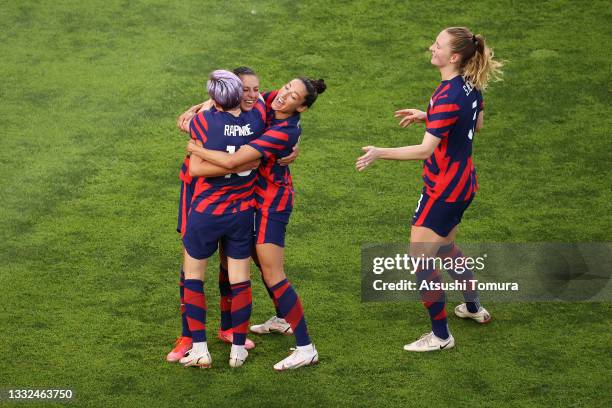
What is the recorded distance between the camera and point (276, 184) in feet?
20.9

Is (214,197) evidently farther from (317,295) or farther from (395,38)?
(395,38)

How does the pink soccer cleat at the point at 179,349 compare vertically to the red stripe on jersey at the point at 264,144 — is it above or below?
below

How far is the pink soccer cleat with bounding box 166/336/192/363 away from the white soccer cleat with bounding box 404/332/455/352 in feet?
4.35

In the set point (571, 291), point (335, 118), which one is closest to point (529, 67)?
point (335, 118)

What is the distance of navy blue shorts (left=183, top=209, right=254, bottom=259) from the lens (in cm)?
624

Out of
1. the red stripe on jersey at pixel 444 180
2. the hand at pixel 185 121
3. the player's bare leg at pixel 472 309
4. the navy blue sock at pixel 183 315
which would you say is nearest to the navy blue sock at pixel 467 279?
the player's bare leg at pixel 472 309

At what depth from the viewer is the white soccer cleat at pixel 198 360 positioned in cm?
641

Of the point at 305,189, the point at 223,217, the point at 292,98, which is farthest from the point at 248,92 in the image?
the point at 305,189

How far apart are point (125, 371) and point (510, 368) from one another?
7.41 ft

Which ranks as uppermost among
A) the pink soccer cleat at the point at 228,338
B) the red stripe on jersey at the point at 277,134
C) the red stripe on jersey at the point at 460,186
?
the red stripe on jersey at the point at 277,134

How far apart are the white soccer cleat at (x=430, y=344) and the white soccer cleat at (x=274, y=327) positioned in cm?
77

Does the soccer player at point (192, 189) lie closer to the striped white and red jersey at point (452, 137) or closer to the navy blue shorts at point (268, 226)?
the navy blue shorts at point (268, 226)

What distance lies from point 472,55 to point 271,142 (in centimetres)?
127

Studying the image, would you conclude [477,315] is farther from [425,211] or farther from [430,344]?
[425,211]
